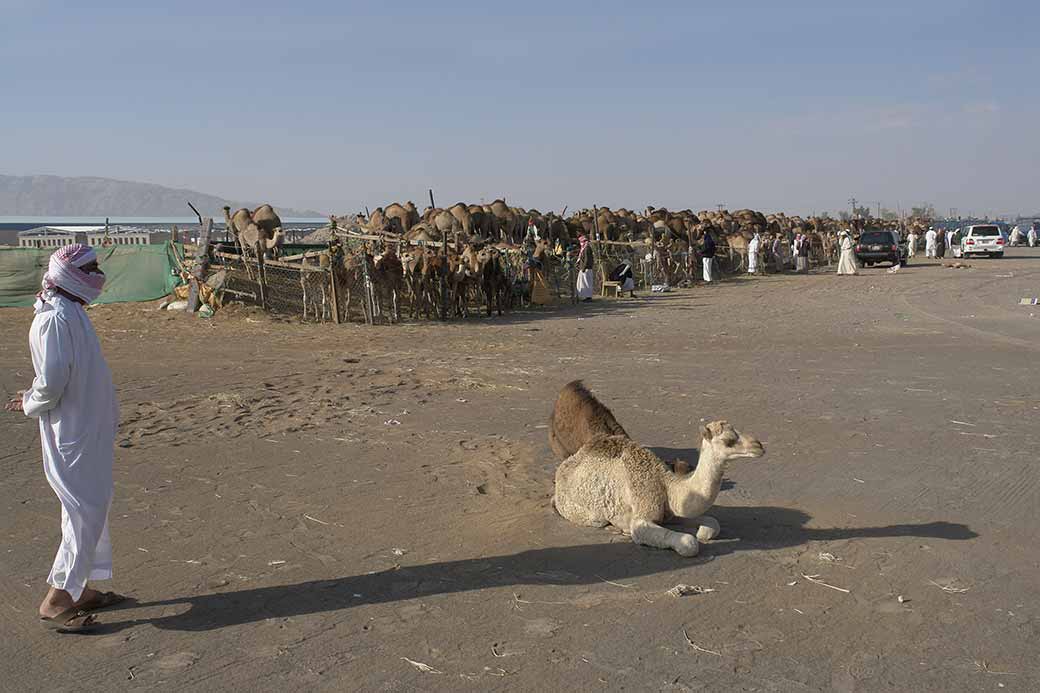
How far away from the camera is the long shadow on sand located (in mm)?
5352

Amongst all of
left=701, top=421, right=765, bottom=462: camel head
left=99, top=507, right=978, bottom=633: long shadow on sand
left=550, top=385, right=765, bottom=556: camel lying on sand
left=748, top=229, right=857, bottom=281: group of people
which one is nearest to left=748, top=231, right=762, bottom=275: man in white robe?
left=748, top=229, right=857, bottom=281: group of people

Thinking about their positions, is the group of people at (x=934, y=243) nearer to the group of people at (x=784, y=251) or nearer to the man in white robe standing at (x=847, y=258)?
the group of people at (x=784, y=251)

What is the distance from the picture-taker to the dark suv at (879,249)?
40.6 meters

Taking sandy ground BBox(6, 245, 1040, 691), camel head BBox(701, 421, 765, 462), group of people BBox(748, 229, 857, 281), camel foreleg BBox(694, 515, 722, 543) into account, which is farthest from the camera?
group of people BBox(748, 229, 857, 281)

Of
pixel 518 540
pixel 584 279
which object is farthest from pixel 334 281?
pixel 518 540

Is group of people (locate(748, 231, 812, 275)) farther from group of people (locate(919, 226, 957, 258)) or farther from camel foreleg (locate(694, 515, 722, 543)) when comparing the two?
camel foreleg (locate(694, 515, 722, 543))

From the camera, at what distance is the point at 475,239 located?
25734mm

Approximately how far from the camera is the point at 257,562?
609 cm

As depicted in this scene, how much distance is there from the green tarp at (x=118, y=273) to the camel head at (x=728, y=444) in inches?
750

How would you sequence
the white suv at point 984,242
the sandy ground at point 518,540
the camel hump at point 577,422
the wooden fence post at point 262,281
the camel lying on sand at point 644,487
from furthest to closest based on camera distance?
the white suv at point 984,242
the wooden fence post at point 262,281
the camel hump at point 577,422
the camel lying on sand at point 644,487
the sandy ground at point 518,540

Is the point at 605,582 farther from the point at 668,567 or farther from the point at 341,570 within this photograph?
the point at 341,570

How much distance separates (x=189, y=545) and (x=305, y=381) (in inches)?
251

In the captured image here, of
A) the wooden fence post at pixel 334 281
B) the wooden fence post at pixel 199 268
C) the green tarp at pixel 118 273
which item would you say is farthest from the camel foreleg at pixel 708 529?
the green tarp at pixel 118 273

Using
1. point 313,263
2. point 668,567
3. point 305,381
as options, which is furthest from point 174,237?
point 668,567
